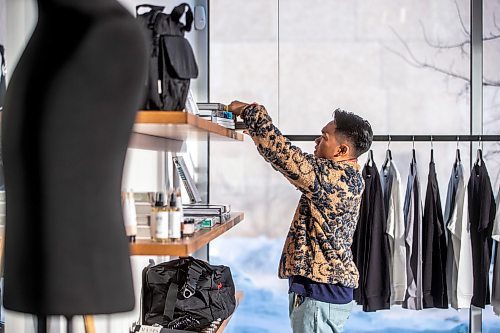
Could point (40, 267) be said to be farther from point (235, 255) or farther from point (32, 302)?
point (235, 255)

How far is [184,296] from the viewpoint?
3.31 m

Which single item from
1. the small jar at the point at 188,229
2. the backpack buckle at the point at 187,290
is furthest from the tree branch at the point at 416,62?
the small jar at the point at 188,229

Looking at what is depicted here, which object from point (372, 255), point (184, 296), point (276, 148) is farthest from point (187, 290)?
point (372, 255)

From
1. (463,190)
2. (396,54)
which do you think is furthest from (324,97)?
(463,190)

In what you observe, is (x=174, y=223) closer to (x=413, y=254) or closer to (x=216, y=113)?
A: (x=216, y=113)

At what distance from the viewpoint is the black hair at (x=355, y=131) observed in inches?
138

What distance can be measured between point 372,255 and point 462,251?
0.49 m

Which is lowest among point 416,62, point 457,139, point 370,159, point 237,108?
point 370,159

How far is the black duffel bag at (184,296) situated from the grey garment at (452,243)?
141 centimetres

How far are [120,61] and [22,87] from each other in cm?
13

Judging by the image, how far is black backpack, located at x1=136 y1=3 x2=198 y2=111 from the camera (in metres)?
2.19

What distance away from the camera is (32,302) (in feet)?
3.56

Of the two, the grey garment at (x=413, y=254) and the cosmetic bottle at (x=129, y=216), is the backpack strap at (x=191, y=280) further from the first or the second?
the grey garment at (x=413, y=254)

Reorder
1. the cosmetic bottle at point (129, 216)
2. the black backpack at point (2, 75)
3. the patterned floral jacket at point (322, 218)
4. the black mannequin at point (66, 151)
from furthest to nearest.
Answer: the patterned floral jacket at point (322, 218), the cosmetic bottle at point (129, 216), the black backpack at point (2, 75), the black mannequin at point (66, 151)
